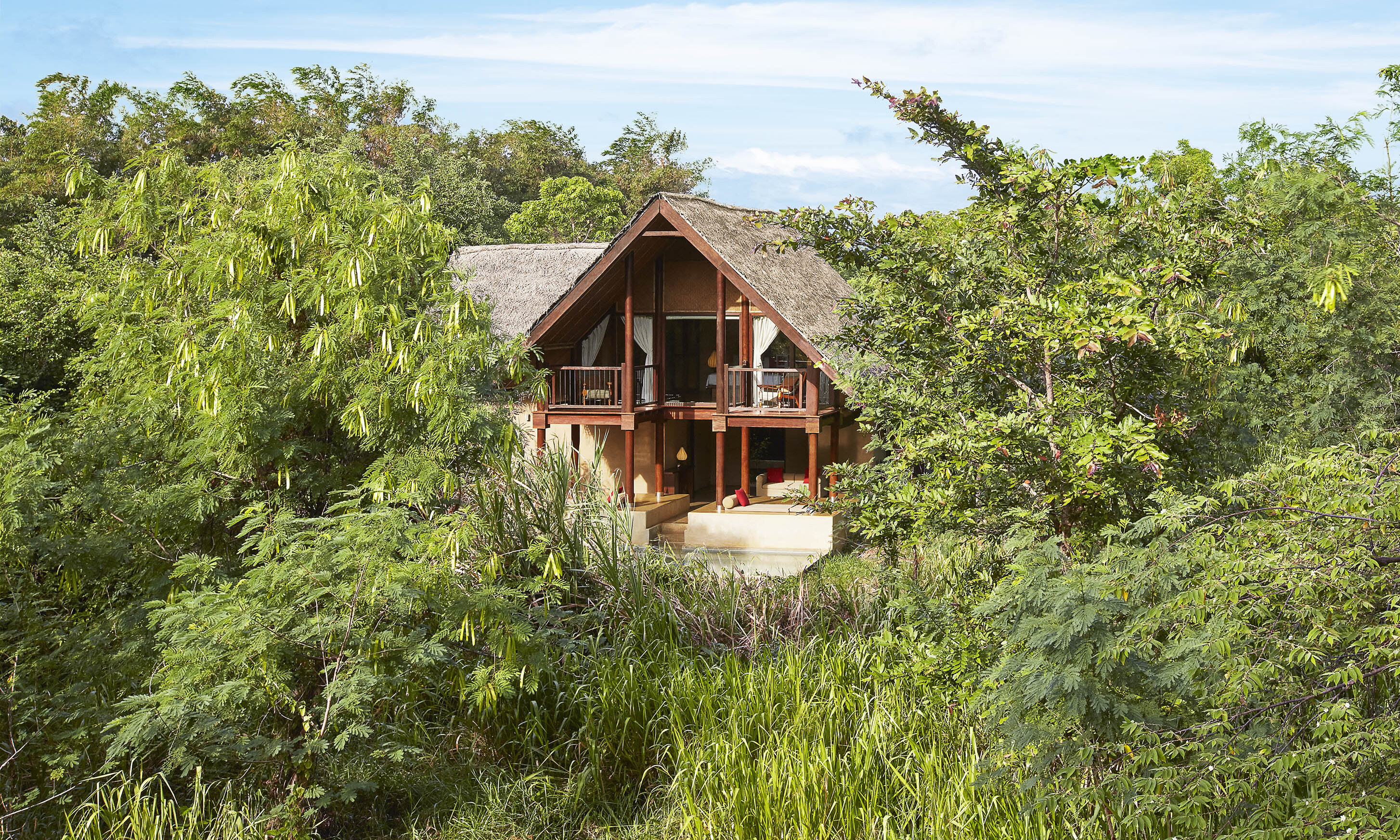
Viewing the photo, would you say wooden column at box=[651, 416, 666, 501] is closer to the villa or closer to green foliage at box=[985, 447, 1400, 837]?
the villa

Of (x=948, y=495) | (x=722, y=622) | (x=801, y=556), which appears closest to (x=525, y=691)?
(x=722, y=622)

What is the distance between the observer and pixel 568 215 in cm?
3644

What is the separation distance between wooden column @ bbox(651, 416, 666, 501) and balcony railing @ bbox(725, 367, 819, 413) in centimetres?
182

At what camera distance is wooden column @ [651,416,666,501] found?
65.7 feet

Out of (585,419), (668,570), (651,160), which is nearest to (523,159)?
(651,160)

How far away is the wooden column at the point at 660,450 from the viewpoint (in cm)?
2002

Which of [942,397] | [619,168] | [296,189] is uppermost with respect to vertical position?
[619,168]

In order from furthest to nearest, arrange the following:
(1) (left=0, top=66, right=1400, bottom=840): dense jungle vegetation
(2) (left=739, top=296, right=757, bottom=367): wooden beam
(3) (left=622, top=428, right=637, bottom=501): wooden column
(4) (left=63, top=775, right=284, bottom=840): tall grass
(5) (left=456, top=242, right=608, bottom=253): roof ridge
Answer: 1. (5) (left=456, top=242, right=608, bottom=253): roof ridge
2. (3) (left=622, top=428, right=637, bottom=501): wooden column
3. (2) (left=739, top=296, right=757, bottom=367): wooden beam
4. (4) (left=63, top=775, right=284, bottom=840): tall grass
5. (1) (left=0, top=66, right=1400, bottom=840): dense jungle vegetation

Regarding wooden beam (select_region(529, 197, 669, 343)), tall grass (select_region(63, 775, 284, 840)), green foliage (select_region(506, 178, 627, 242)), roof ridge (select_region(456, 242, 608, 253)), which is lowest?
tall grass (select_region(63, 775, 284, 840))

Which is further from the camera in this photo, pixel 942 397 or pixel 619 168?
pixel 619 168

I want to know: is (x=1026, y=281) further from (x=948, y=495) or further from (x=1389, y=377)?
(x=1389, y=377)

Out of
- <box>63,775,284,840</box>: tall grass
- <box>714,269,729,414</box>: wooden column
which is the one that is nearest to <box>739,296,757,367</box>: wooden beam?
<box>714,269,729,414</box>: wooden column

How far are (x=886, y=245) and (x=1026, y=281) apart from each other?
0.89 metres

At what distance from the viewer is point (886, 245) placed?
636 cm
